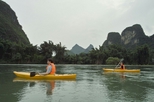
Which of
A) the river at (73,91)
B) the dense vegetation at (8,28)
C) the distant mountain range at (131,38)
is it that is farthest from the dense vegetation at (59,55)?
the distant mountain range at (131,38)

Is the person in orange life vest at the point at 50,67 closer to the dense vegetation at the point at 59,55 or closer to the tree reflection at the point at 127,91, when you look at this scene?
the tree reflection at the point at 127,91

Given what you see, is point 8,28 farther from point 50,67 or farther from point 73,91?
point 73,91

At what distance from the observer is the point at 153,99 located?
8.16 meters

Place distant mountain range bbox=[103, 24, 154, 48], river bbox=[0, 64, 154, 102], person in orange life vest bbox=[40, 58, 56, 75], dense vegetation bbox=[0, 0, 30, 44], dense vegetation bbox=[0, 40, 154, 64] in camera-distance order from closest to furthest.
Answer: river bbox=[0, 64, 154, 102] < person in orange life vest bbox=[40, 58, 56, 75] < dense vegetation bbox=[0, 40, 154, 64] < dense vegetation bbox=[0, 0, 30, 44] < distant mountain range bbox=[103, 24, 154, 48]

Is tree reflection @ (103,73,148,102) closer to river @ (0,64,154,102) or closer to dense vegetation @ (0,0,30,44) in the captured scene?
river @ (0,64,154,102)

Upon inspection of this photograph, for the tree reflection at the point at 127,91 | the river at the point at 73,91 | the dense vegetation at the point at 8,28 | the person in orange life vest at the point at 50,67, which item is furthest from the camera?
the dense vegetation at the point at 8,28

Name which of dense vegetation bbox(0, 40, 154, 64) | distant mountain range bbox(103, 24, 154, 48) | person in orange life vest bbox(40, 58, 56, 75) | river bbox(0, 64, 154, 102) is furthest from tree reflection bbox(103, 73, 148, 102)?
distant mountain range bbox(103, 24, 154, 48)

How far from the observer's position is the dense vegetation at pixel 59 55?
56.0 metres

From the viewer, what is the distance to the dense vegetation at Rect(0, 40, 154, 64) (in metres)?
56.0

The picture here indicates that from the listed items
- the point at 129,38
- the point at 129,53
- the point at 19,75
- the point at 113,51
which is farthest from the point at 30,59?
the point at 129,38

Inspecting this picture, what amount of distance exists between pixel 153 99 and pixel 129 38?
14039 cm

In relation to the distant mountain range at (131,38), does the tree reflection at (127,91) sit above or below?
below

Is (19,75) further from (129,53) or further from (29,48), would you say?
(129,53)

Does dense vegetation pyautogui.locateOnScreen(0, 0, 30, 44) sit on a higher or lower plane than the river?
higher
